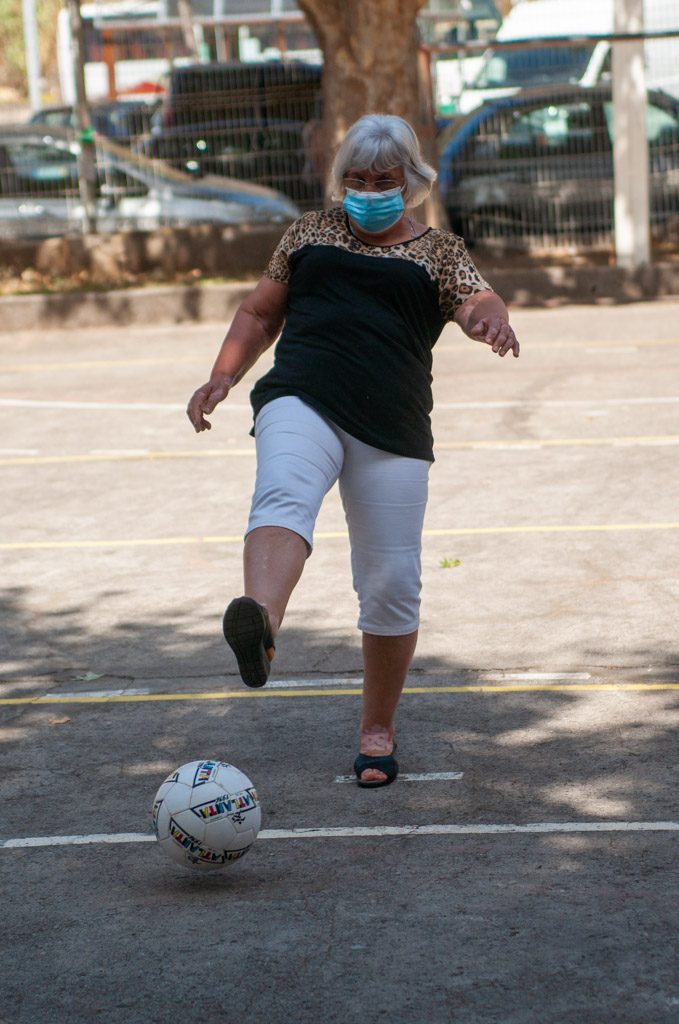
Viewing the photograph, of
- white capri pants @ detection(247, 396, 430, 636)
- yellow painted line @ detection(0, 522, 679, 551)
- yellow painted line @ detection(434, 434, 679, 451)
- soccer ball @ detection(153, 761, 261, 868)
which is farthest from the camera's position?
yellow painted line @ detection(434, 434, 679, 451)

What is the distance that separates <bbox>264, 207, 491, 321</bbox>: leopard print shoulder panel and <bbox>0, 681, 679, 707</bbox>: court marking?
5.35 ft

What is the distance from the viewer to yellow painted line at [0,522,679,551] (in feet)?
27.3

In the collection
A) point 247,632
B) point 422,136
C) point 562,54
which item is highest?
point 562,54

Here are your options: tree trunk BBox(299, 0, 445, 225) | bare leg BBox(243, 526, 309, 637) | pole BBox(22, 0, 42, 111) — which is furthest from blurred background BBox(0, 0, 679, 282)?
pole BBox(22, 0, 42, 111)

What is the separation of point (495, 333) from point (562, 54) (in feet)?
53.0

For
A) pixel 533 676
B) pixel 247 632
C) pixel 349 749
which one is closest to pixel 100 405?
pixel 533 676

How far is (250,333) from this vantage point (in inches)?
197

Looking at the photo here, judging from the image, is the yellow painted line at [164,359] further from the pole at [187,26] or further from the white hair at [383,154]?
the pole at [187,26]

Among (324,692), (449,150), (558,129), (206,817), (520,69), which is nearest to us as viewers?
(206,817)

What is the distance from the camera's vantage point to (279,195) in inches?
728

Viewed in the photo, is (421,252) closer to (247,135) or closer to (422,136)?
(422,136)

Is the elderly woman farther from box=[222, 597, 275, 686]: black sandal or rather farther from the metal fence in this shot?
the metal fence

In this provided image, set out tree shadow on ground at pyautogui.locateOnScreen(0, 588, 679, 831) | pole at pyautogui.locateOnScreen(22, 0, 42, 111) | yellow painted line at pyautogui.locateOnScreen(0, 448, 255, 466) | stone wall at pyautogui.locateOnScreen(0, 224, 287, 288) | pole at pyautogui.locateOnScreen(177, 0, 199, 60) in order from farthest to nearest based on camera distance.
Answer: pole at pyautogui.locateOnScreen(22, 0, 42, 111)
pole at pyautogui.locateOnScreen(177, 0, 199, 60)
stone wall at pyautogui.locateOnScreen(0, 224, 287, 288)
yellow painted line at pyautogui.locateOnScreen(0, 448, 255, 466)
tree shadow on ground at pyautogui.locateOnScreen(0, 588, 679, 831)

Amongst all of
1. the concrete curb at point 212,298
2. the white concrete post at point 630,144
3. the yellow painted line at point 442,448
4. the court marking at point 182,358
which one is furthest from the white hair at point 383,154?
the white concrete post at point 630,144
